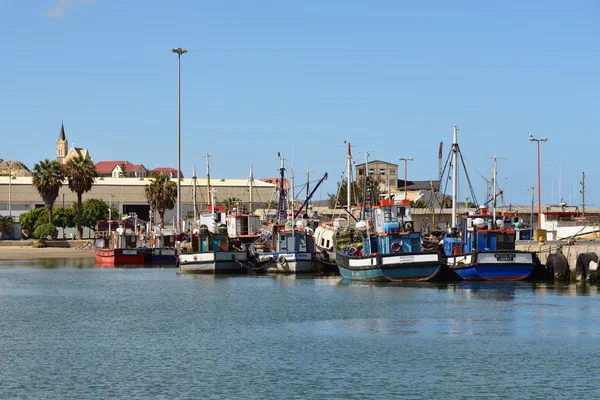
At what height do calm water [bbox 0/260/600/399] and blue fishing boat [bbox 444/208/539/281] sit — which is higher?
blue fishing boat [bbox 444/208/539/281]

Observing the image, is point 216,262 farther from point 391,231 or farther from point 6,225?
point 6,225

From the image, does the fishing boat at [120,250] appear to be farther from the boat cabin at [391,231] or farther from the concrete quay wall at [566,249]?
the concrete quay wall at [566,249]

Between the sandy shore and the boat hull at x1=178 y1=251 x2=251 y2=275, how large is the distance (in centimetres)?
4542

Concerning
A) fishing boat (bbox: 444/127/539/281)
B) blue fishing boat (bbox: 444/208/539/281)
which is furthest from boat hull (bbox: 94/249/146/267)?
blue fishing boat (bbox: 444/208/539/281)

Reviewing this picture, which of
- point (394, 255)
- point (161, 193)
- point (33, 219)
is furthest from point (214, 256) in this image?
point (33, 219)

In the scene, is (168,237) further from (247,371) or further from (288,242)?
(247,371)

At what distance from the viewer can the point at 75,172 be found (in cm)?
12825

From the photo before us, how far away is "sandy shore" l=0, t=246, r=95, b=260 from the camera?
4690 inches

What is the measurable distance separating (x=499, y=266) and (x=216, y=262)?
2277 centimetres

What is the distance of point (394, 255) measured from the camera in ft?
200

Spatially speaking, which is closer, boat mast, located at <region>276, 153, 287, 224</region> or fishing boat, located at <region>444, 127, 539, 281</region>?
fishing boat, located at <region>444, 127, 539, 281</region>

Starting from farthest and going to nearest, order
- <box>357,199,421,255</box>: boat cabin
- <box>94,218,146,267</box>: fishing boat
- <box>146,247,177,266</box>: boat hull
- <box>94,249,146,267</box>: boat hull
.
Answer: <box>94,218,146,267</box>: fishing boat → <box>94,249,146,267</box>: boat hull → <box>146,247,177,266</box>: boat hull → <box>357,199,421,255</box>: boat cabin

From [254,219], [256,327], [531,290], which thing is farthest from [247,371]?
[254,219]

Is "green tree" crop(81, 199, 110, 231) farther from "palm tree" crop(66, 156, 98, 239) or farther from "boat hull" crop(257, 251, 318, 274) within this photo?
"boat hull" crop(257, 251, 318, 274)
